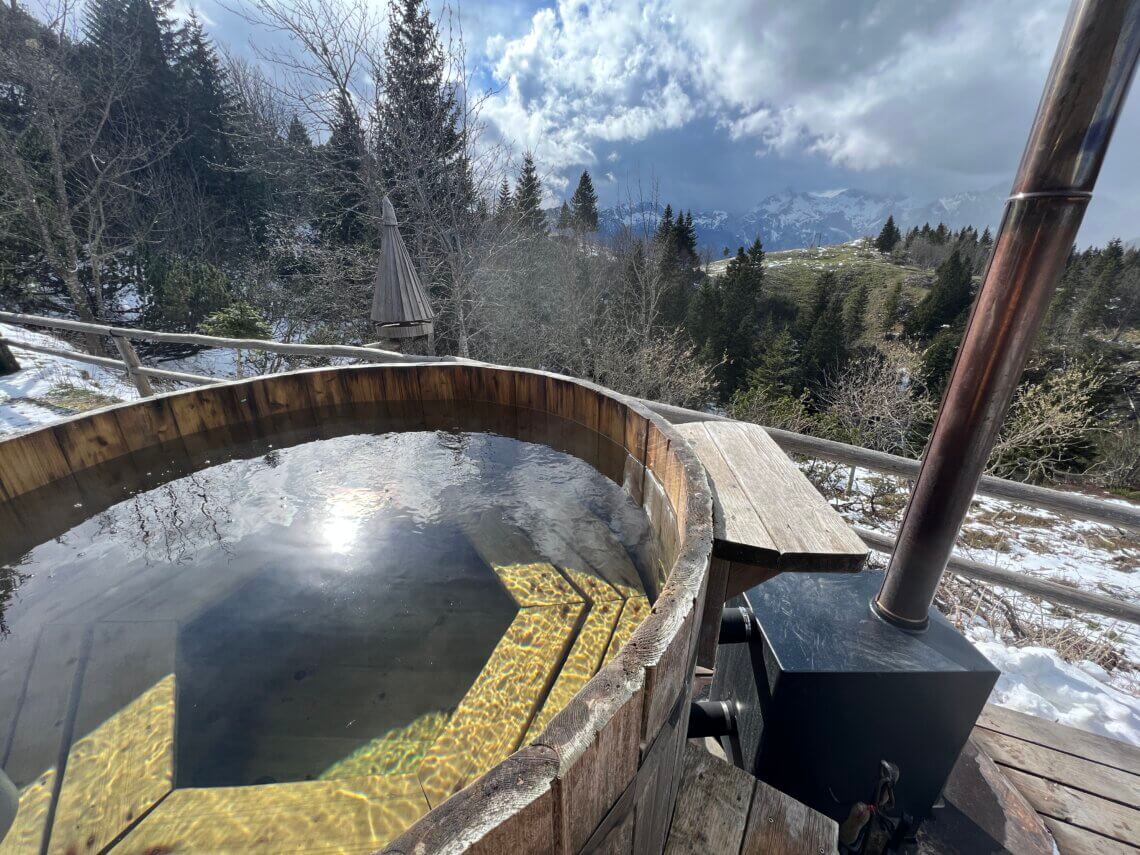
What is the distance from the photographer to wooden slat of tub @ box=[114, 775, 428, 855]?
655 millimetres

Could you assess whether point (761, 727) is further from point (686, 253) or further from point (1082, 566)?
point (686, 253)

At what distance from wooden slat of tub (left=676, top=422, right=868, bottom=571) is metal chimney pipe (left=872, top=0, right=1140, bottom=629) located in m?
0.36

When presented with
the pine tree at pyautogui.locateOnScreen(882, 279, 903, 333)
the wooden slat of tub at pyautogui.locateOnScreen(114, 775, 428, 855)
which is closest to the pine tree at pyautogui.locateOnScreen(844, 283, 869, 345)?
the pine tree at pyautogui.locateOnScreen(882, 279, 903, 333)

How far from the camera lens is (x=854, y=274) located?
98.4ft

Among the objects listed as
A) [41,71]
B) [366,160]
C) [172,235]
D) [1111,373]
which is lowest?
[1111,373]

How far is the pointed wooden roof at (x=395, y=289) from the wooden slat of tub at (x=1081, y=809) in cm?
376

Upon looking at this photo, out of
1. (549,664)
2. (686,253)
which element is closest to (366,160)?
(549,664)

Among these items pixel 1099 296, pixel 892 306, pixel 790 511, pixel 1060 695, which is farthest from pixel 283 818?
pixel 1099 296

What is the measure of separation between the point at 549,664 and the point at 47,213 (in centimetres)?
1452

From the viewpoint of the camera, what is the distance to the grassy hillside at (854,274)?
25.4 metres

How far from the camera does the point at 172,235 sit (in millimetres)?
13875

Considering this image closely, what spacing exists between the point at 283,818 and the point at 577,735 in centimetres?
54

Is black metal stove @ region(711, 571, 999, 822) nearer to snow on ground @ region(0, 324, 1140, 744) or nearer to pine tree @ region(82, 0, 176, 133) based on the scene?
snow on ground @ region(0, 324, 1140, 744)

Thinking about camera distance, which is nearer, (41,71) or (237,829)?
(237,829)
